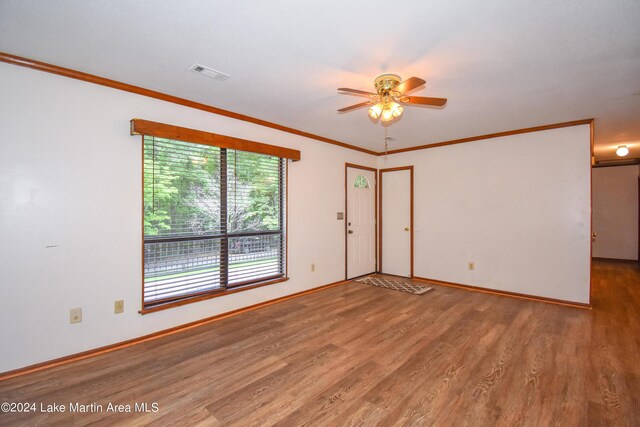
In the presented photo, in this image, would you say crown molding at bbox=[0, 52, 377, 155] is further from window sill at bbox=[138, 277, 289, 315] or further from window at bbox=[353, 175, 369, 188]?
window sill at bbox=[138, 277, 289, 315]

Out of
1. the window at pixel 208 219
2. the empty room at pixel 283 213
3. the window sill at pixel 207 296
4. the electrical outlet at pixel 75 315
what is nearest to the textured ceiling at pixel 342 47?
the empty room at pixel 283 213

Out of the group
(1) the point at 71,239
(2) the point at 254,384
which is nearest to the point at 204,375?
(2) the point at 254,384

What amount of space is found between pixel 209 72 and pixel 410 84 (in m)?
1.73

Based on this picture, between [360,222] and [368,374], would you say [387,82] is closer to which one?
[368,374]

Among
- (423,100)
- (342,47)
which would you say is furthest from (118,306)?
(423,100)

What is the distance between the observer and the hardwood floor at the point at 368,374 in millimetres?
1854

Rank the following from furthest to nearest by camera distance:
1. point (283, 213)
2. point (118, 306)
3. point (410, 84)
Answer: point (283, 213) → point (118, 306) → point (410, 84)

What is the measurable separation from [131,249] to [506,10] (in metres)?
3.53

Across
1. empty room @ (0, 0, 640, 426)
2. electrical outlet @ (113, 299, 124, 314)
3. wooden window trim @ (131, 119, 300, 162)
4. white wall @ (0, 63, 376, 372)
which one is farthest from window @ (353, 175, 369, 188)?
electrical outlet @ (113, 299, 124, 314)

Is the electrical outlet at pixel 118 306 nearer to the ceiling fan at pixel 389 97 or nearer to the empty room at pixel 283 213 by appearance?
the empty room at pixel 283 213

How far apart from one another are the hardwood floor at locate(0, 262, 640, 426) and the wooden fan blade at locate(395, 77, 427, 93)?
7.52ft

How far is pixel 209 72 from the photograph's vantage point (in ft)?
8.41

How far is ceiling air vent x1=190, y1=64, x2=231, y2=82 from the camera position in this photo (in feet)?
8.13

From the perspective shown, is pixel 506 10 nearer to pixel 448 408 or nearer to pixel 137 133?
pixel 448 408
